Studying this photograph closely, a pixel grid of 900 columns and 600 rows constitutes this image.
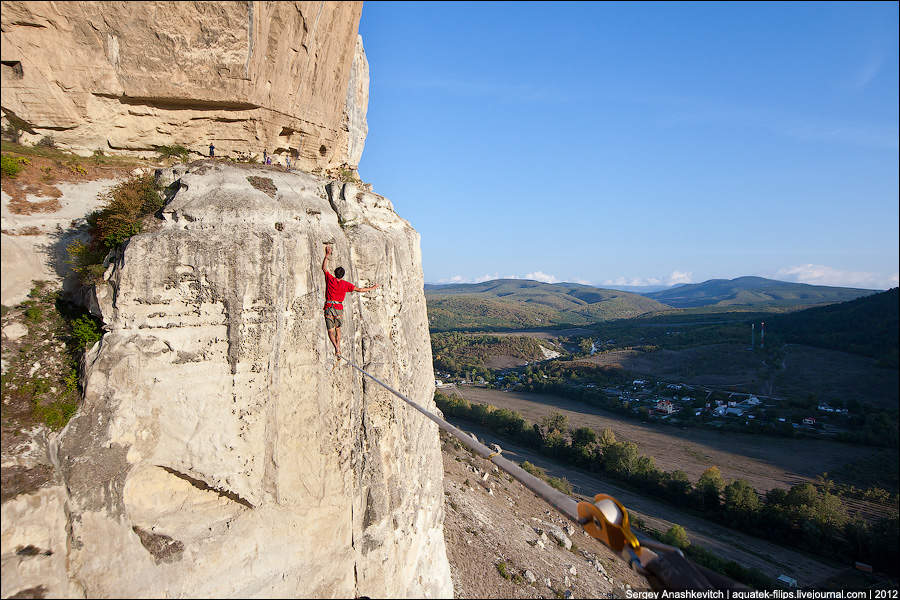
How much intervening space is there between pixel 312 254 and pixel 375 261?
4.28 feet

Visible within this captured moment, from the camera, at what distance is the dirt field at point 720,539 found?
22.7m

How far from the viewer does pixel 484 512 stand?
17.5 m

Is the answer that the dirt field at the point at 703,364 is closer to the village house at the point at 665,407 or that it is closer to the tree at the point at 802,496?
the village house at the point at 665,407

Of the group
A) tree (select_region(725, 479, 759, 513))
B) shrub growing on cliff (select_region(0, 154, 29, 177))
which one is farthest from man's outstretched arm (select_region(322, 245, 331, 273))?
tree (select_region(725, 479, 759, 513))

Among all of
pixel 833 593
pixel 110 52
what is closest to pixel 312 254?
pixel 110 52

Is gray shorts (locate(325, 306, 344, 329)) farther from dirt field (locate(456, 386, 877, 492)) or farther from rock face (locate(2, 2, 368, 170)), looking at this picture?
dirt field (locate(456, 386, 877, 492))

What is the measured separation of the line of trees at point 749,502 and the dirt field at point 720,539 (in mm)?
881

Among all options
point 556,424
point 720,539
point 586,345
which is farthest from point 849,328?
point 586,345

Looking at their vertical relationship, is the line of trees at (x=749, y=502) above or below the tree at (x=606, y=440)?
below

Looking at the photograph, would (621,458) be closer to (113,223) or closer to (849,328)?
(849,328)

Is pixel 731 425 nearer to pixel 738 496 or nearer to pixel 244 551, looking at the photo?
pixel 738 496

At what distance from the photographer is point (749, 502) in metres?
27.3

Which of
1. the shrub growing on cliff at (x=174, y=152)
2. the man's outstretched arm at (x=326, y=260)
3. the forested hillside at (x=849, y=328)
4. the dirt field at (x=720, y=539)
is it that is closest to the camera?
the forested hillside at (x=849, y=328)

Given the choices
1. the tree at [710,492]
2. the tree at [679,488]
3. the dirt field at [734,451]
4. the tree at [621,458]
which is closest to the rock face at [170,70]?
the tree at [621,458]
